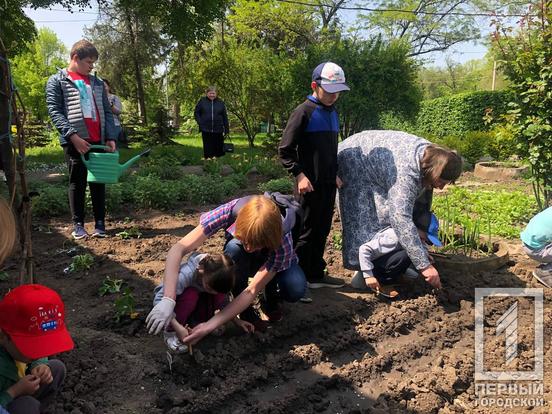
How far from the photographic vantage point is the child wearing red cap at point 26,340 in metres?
1.69

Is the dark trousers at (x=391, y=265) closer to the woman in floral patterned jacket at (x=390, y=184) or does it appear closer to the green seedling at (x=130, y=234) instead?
the woman in floral patterned jacket at (x=390, y=184)

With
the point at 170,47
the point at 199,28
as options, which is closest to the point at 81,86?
the point at 199,28

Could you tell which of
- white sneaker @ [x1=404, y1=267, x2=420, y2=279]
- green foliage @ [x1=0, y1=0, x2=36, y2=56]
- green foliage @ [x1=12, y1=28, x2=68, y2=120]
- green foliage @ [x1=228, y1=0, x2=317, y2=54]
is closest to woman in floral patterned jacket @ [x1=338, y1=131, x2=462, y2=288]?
white sneaker @ [x1=404, y1=267, x2=420, y2=279]

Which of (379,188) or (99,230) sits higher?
(379,188)

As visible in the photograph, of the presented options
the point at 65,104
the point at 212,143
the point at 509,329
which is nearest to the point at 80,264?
the point at 65,104

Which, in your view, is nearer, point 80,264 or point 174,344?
point 174,344

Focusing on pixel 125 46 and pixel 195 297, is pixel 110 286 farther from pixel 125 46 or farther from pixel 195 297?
pixel 125 46

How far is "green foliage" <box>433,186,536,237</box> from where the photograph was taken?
5218mm

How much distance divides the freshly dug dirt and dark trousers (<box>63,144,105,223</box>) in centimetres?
85

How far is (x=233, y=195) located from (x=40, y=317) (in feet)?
17.7

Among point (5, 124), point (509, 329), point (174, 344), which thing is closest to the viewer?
point (5, 124)

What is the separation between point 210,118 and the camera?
10.6 m

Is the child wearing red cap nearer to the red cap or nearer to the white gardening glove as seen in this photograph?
the red cap

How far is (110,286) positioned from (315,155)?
1.75m
